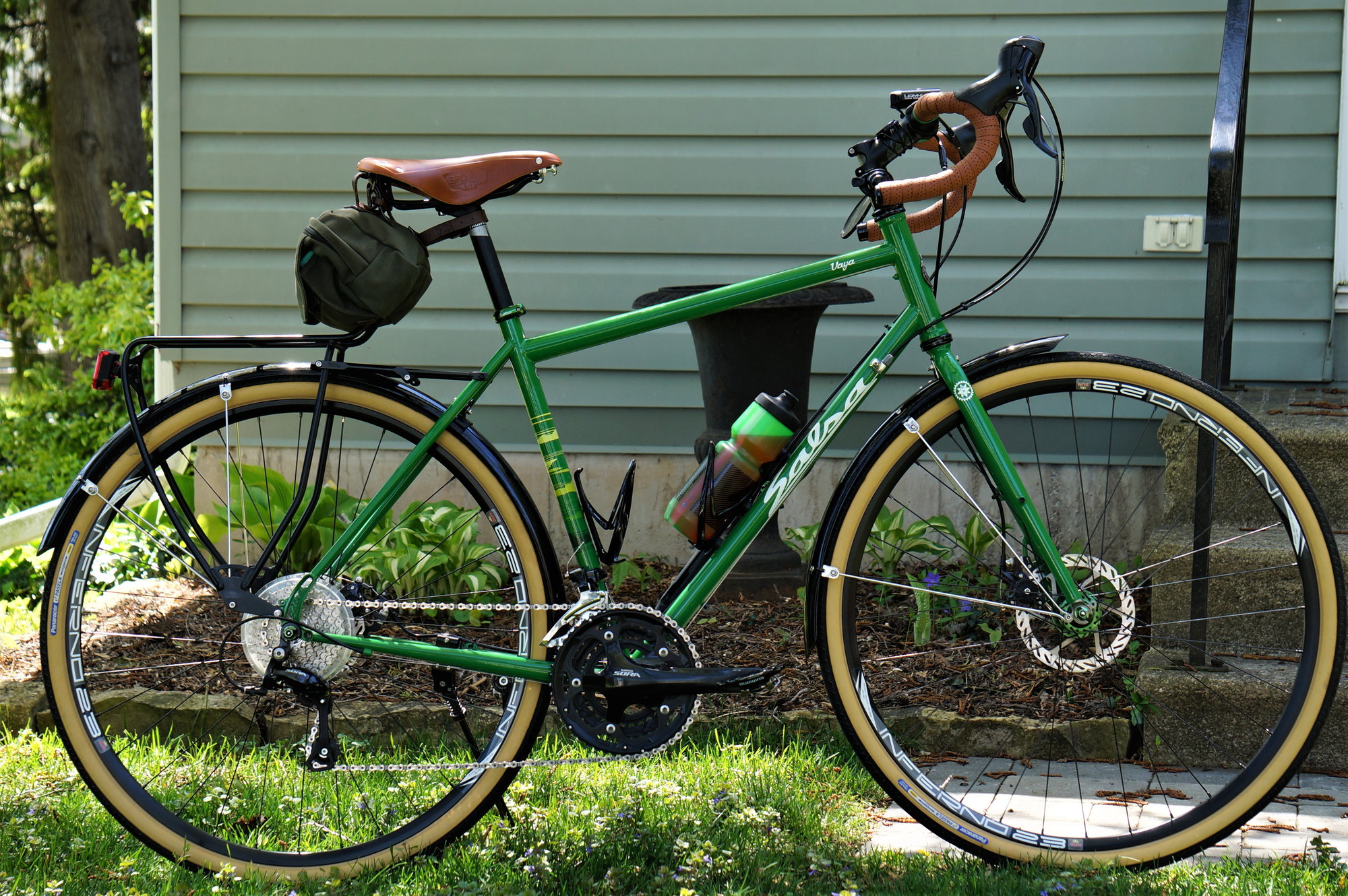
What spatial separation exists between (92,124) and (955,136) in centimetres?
775

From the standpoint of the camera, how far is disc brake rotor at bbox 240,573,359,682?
2.09 meters

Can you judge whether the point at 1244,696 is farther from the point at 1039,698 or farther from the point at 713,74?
the point at 713,74

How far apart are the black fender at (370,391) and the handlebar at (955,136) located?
0.86 m

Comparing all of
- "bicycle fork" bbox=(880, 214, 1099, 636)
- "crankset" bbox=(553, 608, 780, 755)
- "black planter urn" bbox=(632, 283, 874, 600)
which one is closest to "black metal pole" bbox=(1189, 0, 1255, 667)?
"bicycle fork" bbox=(880, 214, 1099, 636)

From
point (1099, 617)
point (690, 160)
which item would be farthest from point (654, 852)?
point (690, 160)

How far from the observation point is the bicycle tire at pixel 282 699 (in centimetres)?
210

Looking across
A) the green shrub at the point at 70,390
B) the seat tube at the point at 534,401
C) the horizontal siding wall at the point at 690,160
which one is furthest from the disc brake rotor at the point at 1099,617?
the green shrub at the point at 70,390

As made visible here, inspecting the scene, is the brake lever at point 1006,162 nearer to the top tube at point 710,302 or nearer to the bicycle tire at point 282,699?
the top tube at point 710,302

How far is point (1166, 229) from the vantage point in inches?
141

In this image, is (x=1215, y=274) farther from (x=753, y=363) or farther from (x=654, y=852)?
(x=654, y=852)

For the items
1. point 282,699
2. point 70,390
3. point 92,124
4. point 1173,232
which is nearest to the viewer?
point 282,699

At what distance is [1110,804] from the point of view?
2354mm

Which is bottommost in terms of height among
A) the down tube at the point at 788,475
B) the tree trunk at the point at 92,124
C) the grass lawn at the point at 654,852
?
the grass lawn at the point at 654,852

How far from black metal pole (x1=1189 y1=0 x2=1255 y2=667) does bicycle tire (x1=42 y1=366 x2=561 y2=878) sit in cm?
155
